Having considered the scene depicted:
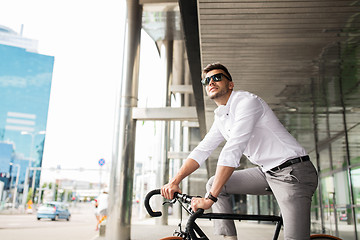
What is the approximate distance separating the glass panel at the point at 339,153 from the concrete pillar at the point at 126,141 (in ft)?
19.7

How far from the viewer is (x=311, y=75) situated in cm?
563

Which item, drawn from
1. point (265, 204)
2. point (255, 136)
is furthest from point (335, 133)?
point (265, 204)

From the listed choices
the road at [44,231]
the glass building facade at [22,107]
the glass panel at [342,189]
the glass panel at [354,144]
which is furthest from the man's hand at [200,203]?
the glass building facade at [22,107]

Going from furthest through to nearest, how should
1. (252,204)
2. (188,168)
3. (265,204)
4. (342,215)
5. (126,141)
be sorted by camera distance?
1. (252,204)
2. (265,204)
3. (342,215)
4. (126,141)
5. (188,168)

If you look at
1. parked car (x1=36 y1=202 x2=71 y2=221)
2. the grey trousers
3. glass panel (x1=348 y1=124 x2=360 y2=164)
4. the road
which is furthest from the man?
parked car (x1=36 y1=202 x2=71 y2=221)

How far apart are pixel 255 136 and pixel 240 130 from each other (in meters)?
0.17

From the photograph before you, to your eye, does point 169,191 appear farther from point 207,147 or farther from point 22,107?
point 22,107

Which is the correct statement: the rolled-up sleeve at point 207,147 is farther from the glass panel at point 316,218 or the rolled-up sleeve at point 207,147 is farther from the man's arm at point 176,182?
the glass panel at point 316,218

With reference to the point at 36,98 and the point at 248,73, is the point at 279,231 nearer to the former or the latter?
the point at 248,73

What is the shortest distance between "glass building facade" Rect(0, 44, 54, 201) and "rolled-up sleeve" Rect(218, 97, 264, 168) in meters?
9.47

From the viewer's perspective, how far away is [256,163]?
188 cm

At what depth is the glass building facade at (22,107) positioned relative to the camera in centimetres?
1124

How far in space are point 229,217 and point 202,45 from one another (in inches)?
128

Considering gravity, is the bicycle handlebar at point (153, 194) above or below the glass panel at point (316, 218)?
above
